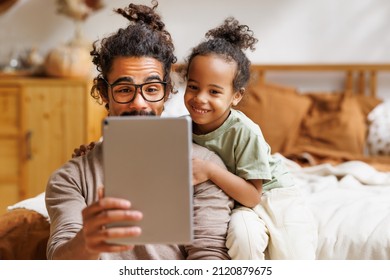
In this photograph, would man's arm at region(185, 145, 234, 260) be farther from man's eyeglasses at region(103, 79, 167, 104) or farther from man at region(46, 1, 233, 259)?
man's eyeglasses at region(103, 79, 167, 104)

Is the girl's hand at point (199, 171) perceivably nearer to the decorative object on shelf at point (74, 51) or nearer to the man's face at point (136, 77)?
the man's face at point (136, 77)

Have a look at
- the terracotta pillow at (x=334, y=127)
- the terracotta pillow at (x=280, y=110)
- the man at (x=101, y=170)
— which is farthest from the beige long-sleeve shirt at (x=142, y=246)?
the terracotta pillow at (x=334, y=127)

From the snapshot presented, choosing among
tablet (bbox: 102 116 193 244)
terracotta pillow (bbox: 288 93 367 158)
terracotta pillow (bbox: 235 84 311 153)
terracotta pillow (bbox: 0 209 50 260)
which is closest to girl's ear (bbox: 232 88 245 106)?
tablet (bbox: 102 116 193 244)

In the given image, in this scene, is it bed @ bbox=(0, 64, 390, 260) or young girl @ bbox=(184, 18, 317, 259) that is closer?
young girl @ bbox=(184, 18, 317, 259)

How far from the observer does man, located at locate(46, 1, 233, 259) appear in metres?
0.85

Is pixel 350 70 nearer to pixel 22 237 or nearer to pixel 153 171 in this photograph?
pixel 22 237

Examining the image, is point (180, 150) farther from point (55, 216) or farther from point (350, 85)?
point (350, 85)

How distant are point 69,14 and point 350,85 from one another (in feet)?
3.92

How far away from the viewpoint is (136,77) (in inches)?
33.9

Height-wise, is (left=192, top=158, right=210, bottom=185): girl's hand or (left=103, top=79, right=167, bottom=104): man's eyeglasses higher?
(left=103, top=79, right=167, bottom=104): man's eyeglasses

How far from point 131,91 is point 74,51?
1.61 meters

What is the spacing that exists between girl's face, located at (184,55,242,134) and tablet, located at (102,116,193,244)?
0.78ft

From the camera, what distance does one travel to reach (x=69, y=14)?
247cm
